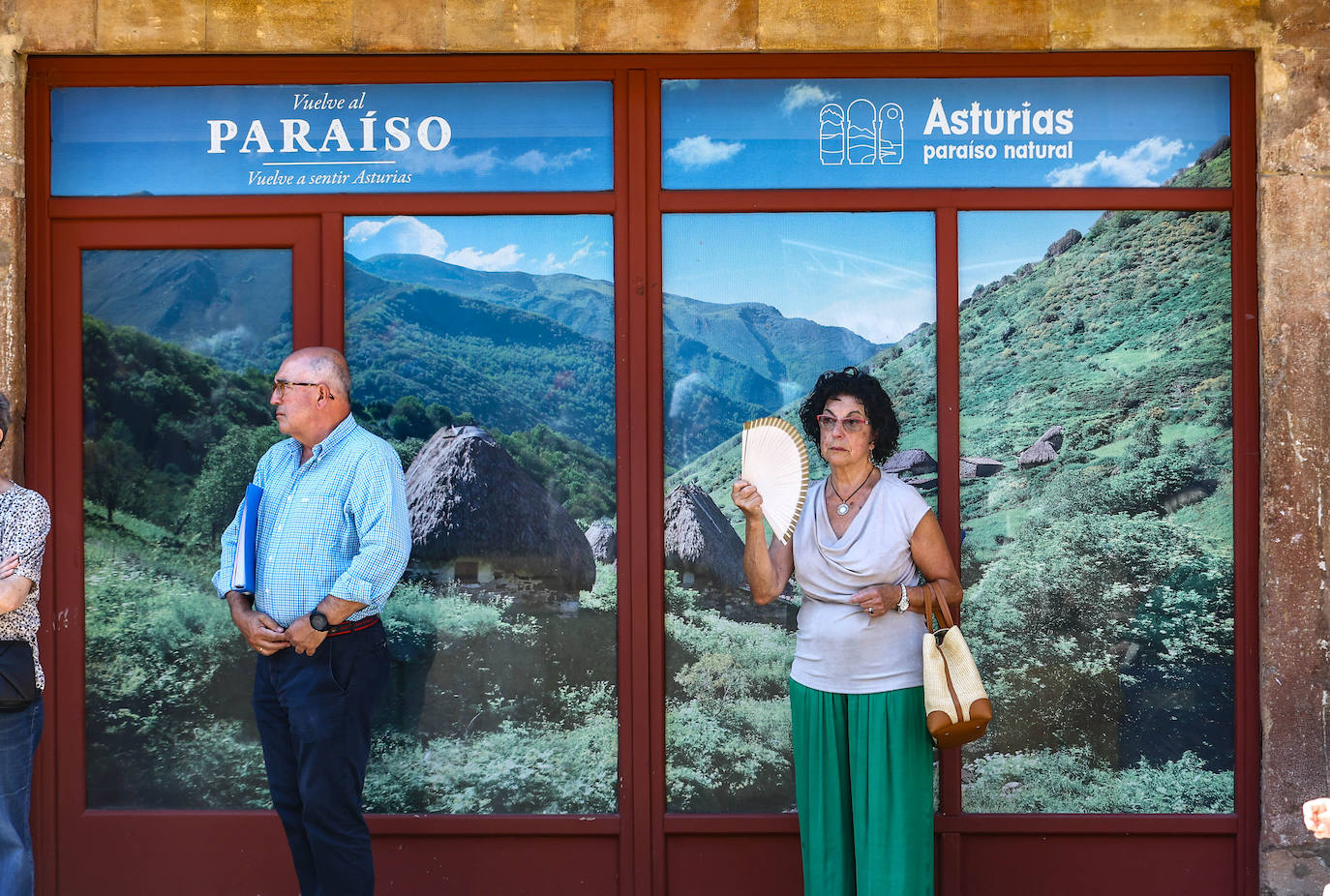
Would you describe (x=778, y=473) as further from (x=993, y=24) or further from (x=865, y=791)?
(x=993, y=24)

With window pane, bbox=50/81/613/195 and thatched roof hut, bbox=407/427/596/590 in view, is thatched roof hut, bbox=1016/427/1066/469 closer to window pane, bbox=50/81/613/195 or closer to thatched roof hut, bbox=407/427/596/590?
thatched roof hut, bbox=407/427/596/590

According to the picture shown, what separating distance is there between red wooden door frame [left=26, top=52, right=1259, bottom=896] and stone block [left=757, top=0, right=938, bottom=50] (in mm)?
80

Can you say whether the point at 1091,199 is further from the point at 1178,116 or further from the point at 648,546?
the point at 648,546

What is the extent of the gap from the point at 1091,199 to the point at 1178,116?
0.48 meters

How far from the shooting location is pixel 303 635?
3381 mm

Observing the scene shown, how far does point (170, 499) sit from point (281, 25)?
1.91 metres

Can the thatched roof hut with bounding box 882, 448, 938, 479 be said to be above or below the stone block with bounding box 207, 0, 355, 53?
below

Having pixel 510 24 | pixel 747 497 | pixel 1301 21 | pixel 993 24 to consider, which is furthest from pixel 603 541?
pixel 1301 21

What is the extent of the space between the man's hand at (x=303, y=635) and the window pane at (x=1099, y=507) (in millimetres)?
2438

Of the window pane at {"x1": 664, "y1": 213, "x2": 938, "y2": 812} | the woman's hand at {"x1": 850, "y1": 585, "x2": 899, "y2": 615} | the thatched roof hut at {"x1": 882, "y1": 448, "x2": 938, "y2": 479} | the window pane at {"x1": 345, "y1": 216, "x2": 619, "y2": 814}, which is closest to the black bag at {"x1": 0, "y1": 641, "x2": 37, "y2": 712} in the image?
the window pane at {"x1": 345, "y1": 216, "x2": 619, "y2": 814}

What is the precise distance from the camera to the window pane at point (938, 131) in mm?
4285

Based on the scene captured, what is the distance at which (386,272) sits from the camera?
436 cm

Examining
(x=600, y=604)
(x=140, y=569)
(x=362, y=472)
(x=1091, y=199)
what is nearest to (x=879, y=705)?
(x=600, y=604)

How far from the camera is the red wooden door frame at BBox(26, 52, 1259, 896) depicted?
13.8ft
